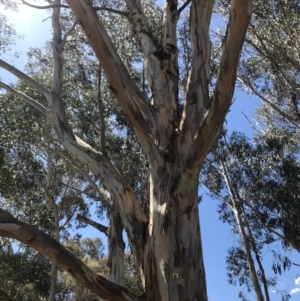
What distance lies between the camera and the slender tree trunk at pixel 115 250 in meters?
5.43

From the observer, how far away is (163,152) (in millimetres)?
2920

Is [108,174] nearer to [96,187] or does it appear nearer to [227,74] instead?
[227,74]

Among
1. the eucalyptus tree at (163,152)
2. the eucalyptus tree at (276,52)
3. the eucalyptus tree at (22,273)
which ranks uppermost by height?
the eucalyptus tree at (276,52)

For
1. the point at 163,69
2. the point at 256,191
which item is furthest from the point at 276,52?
the point at 163,69

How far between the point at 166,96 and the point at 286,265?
649cm

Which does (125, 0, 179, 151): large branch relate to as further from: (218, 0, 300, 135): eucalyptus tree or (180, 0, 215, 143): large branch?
(218, 0, 300, 135): eucalyptus tree

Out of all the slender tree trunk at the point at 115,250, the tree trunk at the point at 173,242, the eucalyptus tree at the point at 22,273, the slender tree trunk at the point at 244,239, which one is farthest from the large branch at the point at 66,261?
the eucalyptus tree at the point at 22,273

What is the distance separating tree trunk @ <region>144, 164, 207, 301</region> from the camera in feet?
8.07

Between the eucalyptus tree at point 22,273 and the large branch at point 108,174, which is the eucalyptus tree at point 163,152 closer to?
the large branch at point 108,174

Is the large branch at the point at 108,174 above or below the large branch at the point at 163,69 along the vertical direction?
below

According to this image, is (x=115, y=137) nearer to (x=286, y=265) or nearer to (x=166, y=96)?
(x=286, y=265)

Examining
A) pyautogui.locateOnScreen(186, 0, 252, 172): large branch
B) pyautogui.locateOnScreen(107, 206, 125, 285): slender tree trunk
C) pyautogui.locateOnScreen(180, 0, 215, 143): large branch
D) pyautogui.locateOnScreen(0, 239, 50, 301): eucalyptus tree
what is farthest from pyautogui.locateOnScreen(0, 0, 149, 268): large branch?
pyautogui.locateOnScreen(0, 239, 50, 301): eucalyptus tree

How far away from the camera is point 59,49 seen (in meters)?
4.42

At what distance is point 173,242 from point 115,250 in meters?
3.08
